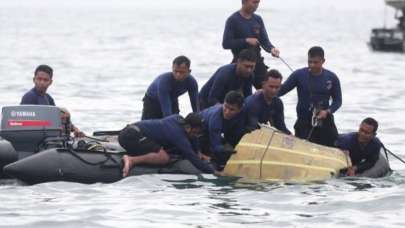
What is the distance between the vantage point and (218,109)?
16500mm

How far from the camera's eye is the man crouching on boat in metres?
16.3

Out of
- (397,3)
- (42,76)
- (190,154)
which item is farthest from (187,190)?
(397,3)

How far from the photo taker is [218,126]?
1642cm

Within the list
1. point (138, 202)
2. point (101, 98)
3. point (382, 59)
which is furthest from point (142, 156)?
point (382, 59)

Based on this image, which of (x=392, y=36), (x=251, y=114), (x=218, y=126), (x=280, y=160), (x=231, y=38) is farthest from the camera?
(x=392, y=36)

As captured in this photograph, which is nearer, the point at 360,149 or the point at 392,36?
the point at 360,149

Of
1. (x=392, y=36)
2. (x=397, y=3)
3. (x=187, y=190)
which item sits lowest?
(x=187, y=190)

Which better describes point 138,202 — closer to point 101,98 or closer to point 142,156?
point 142,156

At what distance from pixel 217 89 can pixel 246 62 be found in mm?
682

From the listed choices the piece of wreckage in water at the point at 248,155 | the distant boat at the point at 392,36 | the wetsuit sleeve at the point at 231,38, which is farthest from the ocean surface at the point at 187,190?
the distant boat at the point at 392,36

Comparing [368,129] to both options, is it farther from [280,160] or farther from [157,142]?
[157,142]

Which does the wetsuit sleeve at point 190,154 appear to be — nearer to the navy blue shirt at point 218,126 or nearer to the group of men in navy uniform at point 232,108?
the group of men in navy uniform at point 232,108

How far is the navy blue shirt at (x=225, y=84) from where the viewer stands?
1725cm

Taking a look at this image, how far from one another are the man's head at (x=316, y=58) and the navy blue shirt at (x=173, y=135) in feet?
6.95
